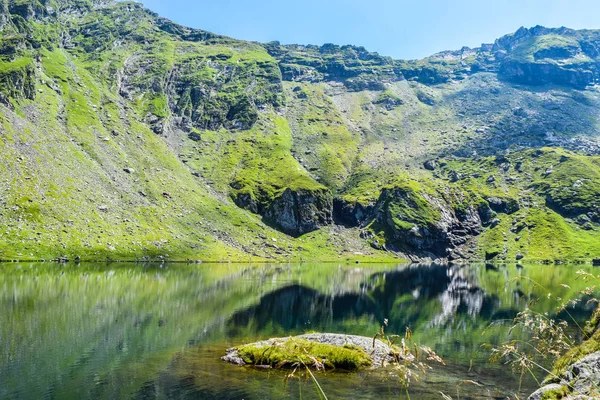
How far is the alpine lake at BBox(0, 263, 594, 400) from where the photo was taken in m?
31.7

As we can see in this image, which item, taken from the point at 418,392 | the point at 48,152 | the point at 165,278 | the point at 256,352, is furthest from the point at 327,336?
the point at 48,152

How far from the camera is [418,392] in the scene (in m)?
32.4

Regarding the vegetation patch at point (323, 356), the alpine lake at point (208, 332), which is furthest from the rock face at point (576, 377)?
the vegetation patch at point (323, 356)

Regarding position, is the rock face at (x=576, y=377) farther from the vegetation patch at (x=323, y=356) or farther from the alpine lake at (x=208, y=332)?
the vegetation patch at (x=323, y=356)

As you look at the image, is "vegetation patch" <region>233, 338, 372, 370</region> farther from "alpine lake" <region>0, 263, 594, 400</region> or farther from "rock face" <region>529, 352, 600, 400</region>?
"rock face" <region>529, 352, 600, 400</region>

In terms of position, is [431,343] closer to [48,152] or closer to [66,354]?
[66,354]

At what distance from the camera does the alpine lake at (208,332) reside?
1249 inches

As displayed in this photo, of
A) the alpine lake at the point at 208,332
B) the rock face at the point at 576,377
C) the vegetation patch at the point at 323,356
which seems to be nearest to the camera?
the rock face at the point at 576,377

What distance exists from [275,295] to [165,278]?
3842 centimetres

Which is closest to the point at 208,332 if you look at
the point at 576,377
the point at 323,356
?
the point at 323,356

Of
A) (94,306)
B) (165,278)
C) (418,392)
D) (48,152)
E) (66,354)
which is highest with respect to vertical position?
(48,152)

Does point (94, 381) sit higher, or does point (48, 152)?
point (48, 152)

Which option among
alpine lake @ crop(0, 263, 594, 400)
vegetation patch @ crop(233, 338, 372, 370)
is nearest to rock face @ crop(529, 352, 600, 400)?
alpine lake @ crop(0, 263, 594, 400)

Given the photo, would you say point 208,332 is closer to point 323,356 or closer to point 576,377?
point 323,356
